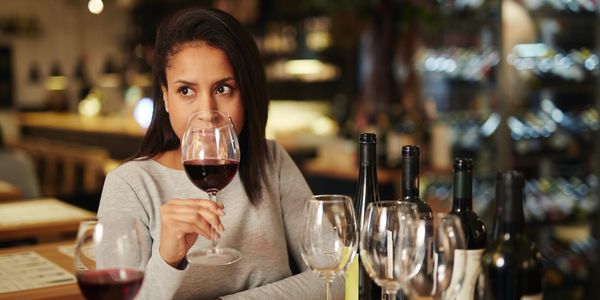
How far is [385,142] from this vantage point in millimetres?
4434

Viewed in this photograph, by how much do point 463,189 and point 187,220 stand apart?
444mm

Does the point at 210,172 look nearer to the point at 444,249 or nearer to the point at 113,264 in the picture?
the point at 113,264

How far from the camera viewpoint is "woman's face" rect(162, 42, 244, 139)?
5.14ft

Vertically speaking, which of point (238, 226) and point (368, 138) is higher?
point (368, 138)

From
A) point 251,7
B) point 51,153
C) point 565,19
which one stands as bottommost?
point 51,153

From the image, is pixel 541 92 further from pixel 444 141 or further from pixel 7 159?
pixel 7 159

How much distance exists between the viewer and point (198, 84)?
1.57 m

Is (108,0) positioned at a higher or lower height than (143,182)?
higher

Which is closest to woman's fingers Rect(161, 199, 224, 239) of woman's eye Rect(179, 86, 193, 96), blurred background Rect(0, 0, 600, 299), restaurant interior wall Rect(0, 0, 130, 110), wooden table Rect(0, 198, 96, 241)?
woman's eye Rect(179, 86, 193, 96)

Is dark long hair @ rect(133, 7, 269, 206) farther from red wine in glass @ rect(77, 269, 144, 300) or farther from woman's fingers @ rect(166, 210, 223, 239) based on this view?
red wine in glass @ rect(77, 269, 144, 300)

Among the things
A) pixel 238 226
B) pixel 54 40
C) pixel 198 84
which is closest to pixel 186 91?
pixel 198 84

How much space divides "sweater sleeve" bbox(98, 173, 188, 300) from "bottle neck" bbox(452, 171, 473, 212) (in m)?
0.48

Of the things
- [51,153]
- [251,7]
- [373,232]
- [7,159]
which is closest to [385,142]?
[7,159]

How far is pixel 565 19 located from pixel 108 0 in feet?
29.5
